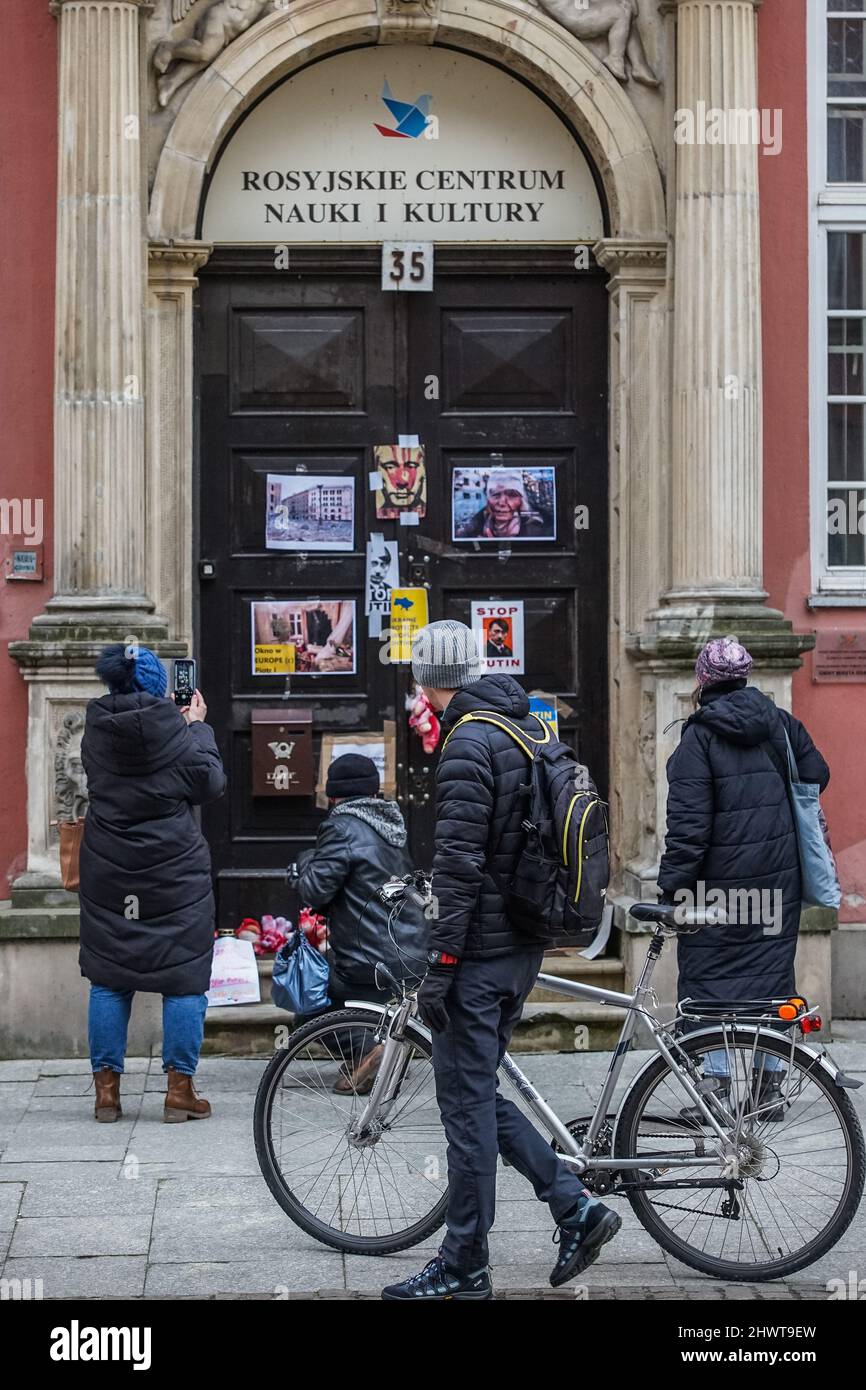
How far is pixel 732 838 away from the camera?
6637 mm

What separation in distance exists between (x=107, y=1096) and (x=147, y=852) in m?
0.99

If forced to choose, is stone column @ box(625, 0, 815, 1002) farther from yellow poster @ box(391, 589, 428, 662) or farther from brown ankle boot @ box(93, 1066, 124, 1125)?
brown ankle boot @ box(93, 1066, 124, 1125)

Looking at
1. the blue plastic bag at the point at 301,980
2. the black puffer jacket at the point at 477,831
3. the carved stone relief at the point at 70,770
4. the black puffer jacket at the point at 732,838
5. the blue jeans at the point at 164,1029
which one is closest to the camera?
the black puffer jacket at the point at 477,831

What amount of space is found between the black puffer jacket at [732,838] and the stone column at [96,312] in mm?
2816

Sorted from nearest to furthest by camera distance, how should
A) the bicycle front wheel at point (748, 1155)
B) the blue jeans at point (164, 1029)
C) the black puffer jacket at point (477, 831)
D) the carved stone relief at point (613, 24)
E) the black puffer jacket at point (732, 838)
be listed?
the black puffer jacket at point (477, 831)
the bicycle front wheel at point (748, 1155)
the black puffer jacket at point (732, 838)
the blue jeans at point (164, 1029)
the carved stone relief at point (613, 24)

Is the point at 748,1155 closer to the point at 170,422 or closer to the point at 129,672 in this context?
the point at 129,672

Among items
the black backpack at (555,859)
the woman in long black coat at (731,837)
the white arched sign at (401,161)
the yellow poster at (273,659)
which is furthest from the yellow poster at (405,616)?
the black backpack at (555,859)

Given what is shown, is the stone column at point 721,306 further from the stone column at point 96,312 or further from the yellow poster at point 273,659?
the stone column at point 96,312

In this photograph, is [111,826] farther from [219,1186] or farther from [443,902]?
[443,902]

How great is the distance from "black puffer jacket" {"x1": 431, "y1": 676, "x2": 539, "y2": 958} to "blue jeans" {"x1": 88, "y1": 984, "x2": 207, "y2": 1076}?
2.46 metres

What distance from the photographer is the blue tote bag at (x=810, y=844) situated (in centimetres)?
680

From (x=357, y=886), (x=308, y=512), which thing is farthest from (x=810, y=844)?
(x=308, y=512)

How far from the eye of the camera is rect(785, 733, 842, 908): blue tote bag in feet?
22.3

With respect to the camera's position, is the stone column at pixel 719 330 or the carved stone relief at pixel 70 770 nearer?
the carved stone relief at pixel 70 770
